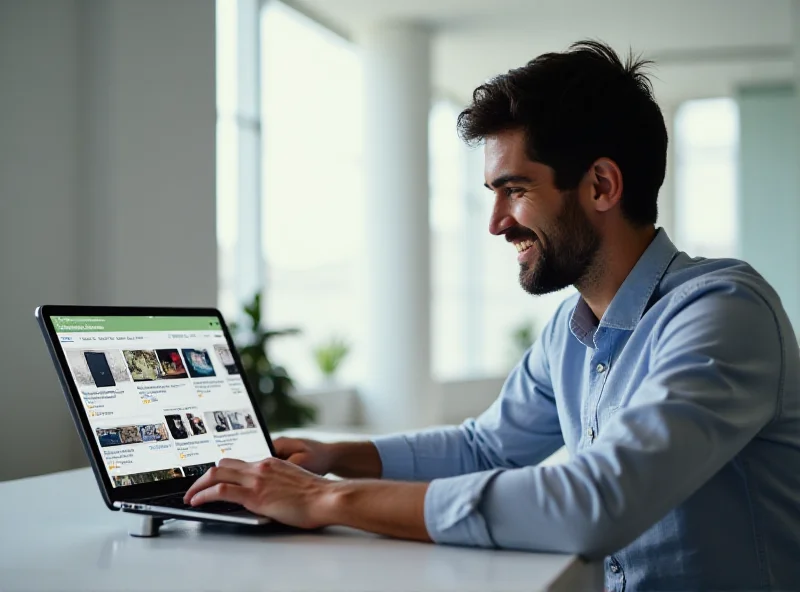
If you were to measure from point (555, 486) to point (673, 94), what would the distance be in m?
10.6

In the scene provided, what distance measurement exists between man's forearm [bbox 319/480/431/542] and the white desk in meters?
0.02

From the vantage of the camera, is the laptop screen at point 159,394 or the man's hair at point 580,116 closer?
the laptop screen at point 159,394

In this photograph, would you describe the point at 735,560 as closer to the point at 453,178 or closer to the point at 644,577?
the point at 644,577

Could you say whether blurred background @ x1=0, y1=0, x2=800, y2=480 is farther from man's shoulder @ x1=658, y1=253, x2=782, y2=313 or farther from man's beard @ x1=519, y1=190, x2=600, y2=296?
man's shoulder @ x1=658, y1=253, x2=782, y2=313

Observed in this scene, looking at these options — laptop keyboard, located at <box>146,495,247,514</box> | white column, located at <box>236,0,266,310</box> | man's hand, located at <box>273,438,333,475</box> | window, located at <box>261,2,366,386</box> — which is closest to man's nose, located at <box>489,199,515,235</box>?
man's hand, located at <box>273,438,333,475</box>

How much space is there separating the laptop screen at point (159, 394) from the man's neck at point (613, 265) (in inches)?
25.3

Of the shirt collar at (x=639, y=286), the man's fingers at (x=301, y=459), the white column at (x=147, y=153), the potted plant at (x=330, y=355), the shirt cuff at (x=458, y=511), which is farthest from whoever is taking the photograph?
the potted plant at (x=330, y=355)

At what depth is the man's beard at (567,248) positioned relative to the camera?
5.09ft

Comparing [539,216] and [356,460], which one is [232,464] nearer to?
[356,460]

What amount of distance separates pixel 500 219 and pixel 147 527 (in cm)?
75

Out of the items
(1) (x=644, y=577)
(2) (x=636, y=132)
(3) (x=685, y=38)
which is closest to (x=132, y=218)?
(2) (x=636, y=132)

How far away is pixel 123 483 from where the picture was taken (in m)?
1.37

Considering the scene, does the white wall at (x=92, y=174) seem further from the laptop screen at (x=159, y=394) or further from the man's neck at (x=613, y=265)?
the man's neck at (x=613, y=265)

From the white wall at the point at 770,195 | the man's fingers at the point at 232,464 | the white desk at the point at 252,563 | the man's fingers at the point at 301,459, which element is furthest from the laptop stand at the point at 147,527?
the white wall at the point at 770,195
